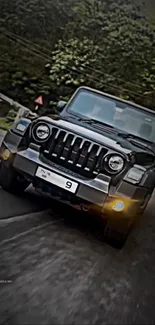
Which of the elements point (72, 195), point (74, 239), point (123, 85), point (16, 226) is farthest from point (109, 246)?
point (123, 85)

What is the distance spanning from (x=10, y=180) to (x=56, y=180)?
33.2 inches

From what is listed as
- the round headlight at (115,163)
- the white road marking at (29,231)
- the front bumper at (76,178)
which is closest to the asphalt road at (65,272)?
the white road marking at (29,231)

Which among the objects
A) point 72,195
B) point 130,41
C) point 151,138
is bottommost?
point 72,195

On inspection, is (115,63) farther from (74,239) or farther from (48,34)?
(74,239)

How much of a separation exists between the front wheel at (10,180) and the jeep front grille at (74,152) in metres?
0.59

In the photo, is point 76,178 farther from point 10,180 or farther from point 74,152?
point 10,180

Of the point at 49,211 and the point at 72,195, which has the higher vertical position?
the point at 72,195

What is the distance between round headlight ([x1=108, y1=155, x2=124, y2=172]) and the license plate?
404mm

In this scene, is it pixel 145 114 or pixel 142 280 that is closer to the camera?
pixel 142 280

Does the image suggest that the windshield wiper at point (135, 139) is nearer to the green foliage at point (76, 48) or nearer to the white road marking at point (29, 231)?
the white road marking at point (29, 231)

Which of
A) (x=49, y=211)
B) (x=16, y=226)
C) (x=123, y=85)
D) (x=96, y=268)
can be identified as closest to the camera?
(x=96, y=268)

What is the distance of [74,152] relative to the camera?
174 inches

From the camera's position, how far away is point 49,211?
5.21m

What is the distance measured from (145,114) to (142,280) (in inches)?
110
